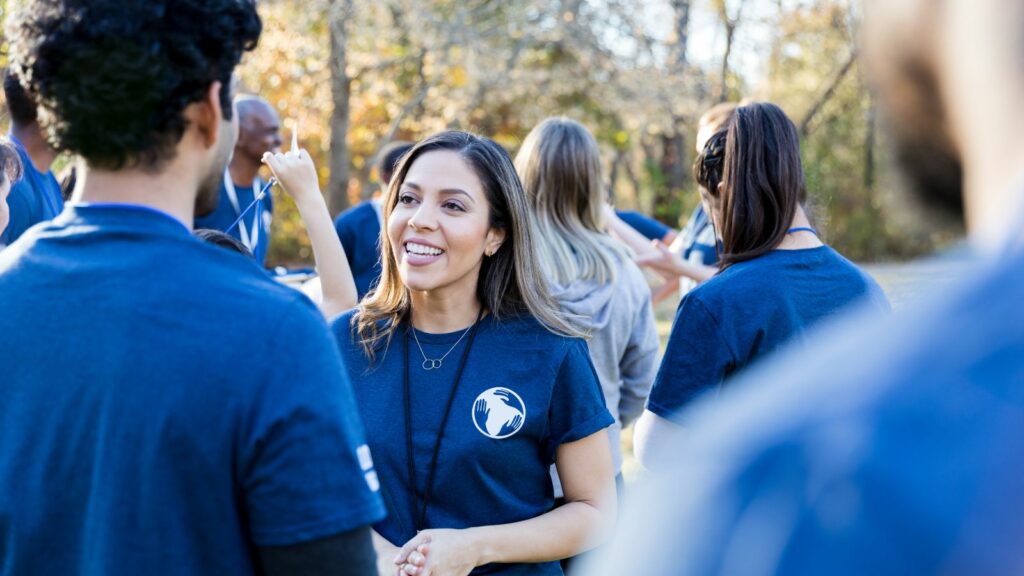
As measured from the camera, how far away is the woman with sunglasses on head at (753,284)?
2938 millimetres

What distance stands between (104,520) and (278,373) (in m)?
0.36

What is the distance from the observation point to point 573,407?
2811mm

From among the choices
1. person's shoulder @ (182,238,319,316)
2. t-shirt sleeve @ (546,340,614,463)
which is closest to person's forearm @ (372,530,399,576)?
t-shirt sleeve @ (546,340,614,463)

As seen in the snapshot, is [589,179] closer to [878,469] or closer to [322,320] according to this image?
[322,320]

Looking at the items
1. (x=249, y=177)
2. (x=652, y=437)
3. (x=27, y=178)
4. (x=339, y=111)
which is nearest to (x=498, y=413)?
(x=652, y=437)

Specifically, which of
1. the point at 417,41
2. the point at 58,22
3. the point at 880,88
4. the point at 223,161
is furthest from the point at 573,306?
the point at 417,41

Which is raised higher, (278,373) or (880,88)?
(880,88)

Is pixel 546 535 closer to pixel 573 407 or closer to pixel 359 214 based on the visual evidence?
pixel 573 407

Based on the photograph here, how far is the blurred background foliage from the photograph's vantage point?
15.9 metres

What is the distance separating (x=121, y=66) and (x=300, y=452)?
0.65m

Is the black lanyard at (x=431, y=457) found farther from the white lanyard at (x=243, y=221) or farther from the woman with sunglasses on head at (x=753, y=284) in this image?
the white lanyard at (x=243, y=221)

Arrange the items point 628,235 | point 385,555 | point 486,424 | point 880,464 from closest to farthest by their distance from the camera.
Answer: point 880,464 < point 385,555 < point 486,424 < point 628,235

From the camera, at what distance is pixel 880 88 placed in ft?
2.81

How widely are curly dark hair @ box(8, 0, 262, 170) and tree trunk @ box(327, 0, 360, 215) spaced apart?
43.6ft
